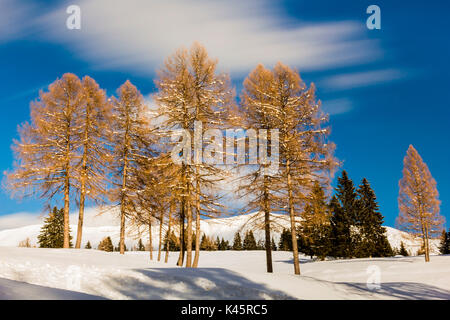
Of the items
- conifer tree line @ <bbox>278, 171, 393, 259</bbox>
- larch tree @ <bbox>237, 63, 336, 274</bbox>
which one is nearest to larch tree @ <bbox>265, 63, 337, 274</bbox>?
larch tree @ <bbox>237, 63, 336, 274</bbox>

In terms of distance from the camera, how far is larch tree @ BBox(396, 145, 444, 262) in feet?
85.6

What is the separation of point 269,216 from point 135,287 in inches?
374

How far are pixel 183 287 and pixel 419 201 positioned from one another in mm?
26229

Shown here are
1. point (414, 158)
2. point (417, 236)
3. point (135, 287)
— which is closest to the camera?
point (135, 287)

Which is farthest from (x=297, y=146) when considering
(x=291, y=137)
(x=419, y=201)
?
(x=419, y=201)

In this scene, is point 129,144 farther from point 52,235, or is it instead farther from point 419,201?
point 52,235

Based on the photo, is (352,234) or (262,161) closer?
(262,161)

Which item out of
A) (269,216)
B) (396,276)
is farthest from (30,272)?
(396,276)

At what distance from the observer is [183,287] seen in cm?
729

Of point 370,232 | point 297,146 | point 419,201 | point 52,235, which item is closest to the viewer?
point 297,146

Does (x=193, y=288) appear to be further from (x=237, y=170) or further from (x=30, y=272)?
(x=237, y=170)
